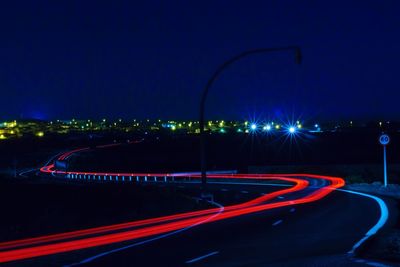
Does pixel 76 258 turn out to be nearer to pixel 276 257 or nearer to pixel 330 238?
pixel 276 257

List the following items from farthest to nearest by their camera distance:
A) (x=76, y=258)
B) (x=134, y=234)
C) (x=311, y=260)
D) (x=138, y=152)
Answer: (x=138, y=152), (x=134, y=234), (x=76, y=258), (x=311, y=260)

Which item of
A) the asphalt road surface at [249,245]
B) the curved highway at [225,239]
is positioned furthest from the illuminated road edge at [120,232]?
the asphalt road surface at [249,245]

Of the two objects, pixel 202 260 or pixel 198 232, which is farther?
pixel 198 232

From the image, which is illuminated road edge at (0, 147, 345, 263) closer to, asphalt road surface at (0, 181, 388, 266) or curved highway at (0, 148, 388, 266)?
curved highway at (0, 148, 388, 266)

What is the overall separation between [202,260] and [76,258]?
9.88ft

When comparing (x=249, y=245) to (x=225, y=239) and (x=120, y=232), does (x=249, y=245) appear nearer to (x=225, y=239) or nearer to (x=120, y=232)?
(x=225, y=239)

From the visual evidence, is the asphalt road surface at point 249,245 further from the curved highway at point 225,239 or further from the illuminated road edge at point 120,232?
the illuminated road edge at point 120,232

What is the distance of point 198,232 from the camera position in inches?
699

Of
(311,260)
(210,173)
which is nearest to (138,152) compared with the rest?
(210,173)

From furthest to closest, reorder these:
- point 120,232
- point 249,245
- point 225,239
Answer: point 120,232, point 225,239, point 249,245

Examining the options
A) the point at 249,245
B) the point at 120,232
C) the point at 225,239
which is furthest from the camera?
the point at 120,232

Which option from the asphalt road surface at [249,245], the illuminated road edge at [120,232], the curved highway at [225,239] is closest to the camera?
the asphalt road surface at [249,245]

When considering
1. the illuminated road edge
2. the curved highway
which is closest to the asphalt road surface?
the curved highway

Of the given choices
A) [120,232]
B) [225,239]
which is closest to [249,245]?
[225,239]
